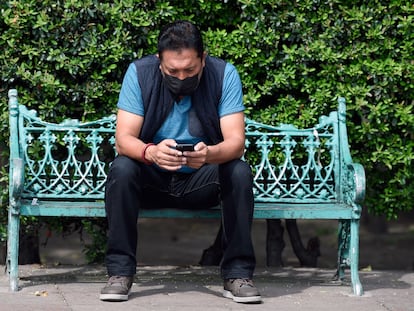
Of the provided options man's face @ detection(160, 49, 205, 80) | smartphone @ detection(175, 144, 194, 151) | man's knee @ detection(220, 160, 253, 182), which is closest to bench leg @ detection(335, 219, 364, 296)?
man's knee @ detection(220, 160, 253, 182)

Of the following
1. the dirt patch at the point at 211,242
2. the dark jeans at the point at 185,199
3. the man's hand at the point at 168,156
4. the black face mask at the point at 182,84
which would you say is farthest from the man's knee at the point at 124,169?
the dirt patch at the point at 211,242

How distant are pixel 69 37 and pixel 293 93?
1.48 metres

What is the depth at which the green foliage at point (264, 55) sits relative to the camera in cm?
659

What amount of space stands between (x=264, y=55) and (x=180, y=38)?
1216 millimetres

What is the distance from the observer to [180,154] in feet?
18.1

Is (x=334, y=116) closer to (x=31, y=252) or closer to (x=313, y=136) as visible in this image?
(x=313, y=136)

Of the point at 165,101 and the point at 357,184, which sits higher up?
the point at 165,101

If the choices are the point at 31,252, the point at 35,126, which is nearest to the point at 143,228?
the point at 31,252

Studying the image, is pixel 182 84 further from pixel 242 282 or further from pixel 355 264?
pixel 355 264

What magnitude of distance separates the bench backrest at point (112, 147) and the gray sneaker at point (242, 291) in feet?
2.55

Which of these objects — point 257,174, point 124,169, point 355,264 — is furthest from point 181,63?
point 355,264

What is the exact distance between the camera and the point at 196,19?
6871 millimetres

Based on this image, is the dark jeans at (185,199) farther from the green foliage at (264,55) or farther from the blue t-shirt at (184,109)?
the green foliage at (264,55)

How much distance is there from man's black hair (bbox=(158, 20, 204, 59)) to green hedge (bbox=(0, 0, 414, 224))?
0.88 metres
